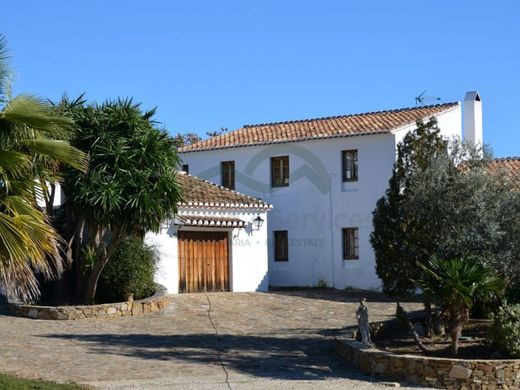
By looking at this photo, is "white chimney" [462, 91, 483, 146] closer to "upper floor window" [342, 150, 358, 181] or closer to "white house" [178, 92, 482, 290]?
"white house" [178, 92, 482, 290]

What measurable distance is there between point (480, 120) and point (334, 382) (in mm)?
21086

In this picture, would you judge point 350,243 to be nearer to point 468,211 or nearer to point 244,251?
point 244,251

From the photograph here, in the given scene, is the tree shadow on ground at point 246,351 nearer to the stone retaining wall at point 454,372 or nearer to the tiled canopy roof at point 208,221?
the stone retaining wall at point 454,372

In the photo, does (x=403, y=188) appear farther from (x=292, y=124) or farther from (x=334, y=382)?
(x=292, y=124)

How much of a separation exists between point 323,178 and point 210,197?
480 cm

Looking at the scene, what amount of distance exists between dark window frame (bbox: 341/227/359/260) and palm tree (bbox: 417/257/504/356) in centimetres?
1411

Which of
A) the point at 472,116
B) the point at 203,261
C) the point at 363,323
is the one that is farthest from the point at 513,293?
the point at 472,116

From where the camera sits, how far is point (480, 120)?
32281mm

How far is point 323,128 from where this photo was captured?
3117 cm

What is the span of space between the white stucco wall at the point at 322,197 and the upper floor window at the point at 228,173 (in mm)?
264

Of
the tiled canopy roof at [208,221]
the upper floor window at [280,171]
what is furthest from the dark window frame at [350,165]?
the tiled canopy roof at [208,221]

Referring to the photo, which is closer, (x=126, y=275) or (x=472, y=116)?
(x=126, y=275)

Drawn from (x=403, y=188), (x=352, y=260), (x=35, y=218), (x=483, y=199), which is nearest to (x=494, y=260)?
(x=483, y=199)

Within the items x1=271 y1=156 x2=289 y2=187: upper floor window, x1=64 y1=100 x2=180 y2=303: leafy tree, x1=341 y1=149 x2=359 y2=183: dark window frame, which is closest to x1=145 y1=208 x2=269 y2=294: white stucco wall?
x1=271 y1=156 x2=289 y2=187: upper floor window
